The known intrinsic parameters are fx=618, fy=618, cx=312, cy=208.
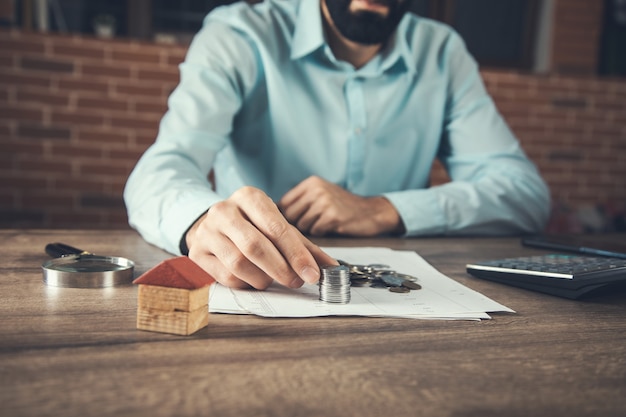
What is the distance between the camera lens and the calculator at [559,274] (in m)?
0.69

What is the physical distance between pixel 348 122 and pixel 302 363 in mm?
1071

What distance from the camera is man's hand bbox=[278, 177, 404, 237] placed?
1.09 metres

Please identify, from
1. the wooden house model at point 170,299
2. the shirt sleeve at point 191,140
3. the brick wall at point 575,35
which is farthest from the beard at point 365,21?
the brick wall at point 575,35

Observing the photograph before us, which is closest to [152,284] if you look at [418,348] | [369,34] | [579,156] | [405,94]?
[418,348]

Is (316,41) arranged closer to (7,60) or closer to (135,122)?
(135,122)

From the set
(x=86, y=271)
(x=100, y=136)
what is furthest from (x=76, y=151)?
(x=86, y=271)

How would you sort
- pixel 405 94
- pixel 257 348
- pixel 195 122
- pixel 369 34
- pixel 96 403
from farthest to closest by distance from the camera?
pixel 405 94
pixel 369 34
pixel 195 122
pixel 257 348
pixel 96 403

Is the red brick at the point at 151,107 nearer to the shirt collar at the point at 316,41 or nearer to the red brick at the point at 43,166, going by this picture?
the red brick at the point at 43,166

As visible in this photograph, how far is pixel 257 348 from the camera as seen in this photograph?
1.54 ft

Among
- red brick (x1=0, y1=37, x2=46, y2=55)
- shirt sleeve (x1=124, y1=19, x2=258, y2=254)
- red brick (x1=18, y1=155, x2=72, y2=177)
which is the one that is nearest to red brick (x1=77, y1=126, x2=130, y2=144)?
red brick (x1=18, y1=155, x2=72, y2=177)

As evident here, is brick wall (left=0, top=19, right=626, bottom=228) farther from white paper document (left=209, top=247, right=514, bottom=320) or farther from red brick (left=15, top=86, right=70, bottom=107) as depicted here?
white paper document (left=209, top=247, right=514, bottom=320)

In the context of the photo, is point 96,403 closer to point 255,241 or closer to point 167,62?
point 255,241

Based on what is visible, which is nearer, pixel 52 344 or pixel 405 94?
pixel 52 344

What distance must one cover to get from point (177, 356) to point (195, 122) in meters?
0.86
